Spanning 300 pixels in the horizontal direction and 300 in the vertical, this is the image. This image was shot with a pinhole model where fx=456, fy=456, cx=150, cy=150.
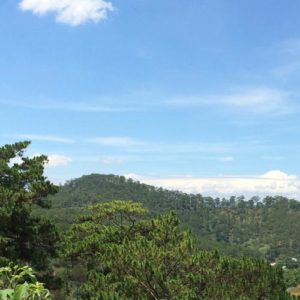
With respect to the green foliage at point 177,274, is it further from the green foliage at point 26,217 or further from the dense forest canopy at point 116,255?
the green foliage at point 26,217

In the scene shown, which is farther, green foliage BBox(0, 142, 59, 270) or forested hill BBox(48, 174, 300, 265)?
forested hill BBox(48, 174, 300, 265)

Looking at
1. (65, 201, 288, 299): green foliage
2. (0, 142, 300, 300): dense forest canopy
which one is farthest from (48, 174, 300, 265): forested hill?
(65, 201, 288, 299): green foliage

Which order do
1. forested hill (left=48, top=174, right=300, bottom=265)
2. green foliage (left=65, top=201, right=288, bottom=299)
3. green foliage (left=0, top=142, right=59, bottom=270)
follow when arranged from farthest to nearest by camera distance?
forested hill (left=48, top=174, right=300, bottom=265) < green foliage (left=0, top=142, right=59, bottom=270) < green foliage (left=65, top=201, right=288, bottom=299)

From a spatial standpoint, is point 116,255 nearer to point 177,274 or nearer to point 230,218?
point 177,274

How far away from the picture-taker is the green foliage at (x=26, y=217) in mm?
19000

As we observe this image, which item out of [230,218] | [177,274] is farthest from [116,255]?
[230,218]

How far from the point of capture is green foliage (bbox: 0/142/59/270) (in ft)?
62.3

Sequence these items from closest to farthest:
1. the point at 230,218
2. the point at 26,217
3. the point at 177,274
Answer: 1. the point at 177,274
2. the point at 26,217
3. the point at 230,218

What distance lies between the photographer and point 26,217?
63.8 feet

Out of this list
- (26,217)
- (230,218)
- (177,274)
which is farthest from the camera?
(230,218)

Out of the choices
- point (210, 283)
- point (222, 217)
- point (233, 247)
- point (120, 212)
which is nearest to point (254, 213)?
point (222, 217)

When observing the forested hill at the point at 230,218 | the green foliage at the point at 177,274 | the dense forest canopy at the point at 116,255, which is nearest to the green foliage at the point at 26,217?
the dense forest canopy at the point at 116,255

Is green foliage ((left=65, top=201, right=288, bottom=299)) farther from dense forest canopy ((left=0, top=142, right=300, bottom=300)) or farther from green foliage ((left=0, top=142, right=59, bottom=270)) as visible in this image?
green foliage ((left=0, top=142, right=59, bottom=270))

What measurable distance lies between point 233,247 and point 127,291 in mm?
119785
